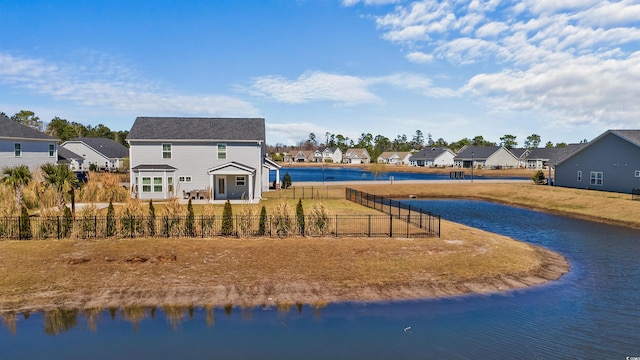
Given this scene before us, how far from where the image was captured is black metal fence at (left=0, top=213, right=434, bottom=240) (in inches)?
925

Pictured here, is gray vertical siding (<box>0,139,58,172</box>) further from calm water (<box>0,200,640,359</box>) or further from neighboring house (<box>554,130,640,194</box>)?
neighboring house (<box>554,130,640,194</box>)

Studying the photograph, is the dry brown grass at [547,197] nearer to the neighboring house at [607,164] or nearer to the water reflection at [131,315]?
the neighboring house at [607,164]

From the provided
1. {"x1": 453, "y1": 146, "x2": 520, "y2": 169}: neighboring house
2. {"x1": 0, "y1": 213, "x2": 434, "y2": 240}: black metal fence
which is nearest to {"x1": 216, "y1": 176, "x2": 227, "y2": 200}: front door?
{"x1": 0, "y1": 213, "x2": 434, "y2": 240}: black metal fence

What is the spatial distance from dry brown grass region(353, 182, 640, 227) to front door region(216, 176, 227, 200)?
23.2 meters

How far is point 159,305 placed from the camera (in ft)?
51.4

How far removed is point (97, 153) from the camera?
85.6 meters

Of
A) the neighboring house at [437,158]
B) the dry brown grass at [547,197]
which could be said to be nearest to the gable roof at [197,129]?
the dry brown grass at [547,197]

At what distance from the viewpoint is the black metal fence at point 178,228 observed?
77.0ft

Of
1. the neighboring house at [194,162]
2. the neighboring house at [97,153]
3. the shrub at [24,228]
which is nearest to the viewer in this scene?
the shrub at [24,228]

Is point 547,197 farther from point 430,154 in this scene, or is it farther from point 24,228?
point 430,154

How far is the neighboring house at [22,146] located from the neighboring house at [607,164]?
6333 cm

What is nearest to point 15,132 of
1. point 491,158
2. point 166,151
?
point 166,151

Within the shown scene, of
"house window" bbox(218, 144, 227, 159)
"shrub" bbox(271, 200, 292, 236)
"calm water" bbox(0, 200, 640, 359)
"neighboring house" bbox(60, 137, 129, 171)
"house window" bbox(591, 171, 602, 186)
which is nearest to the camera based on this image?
"calm water" bbox(0, 200, 640, 359)

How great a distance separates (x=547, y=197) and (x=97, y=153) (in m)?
82.1
